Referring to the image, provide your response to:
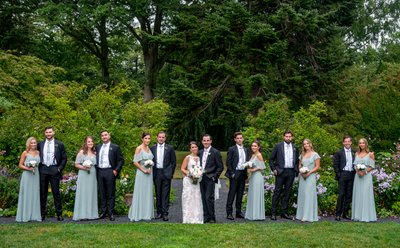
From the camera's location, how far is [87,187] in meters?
10.0

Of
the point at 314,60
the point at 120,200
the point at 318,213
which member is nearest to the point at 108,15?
the point at 314,60

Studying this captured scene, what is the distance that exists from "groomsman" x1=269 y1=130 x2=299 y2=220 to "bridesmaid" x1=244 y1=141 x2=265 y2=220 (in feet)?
0.82

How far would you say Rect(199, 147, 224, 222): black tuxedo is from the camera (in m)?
9.86

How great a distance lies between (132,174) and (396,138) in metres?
9.18

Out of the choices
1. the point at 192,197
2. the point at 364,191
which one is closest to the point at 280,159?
the point at 364,191

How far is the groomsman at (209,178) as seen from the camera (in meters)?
9.86

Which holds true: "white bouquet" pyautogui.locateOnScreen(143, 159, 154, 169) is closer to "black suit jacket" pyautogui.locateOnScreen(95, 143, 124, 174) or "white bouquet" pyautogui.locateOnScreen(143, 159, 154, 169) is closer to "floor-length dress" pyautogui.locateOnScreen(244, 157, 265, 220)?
"black suit jacket" pyautogui.locateOnScreen(95, 143, 124, 174)

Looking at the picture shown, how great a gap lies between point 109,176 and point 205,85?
1323 centimetres

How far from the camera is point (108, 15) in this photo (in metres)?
23.8

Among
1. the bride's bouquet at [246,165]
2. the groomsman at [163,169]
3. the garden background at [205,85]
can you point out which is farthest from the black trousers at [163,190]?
the bride's bouquet at [246,165]

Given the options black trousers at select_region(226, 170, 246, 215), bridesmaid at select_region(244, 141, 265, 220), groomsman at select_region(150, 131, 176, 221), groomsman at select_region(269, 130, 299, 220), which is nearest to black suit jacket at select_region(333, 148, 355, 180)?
groomsman at select_region(269, 130, 299, 220)

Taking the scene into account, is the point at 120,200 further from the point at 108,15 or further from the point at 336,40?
the point at 336,40

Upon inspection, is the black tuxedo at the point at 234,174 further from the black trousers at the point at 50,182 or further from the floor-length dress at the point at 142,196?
the black trousers at the point at 50,182

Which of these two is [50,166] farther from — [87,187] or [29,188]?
[87,187]
